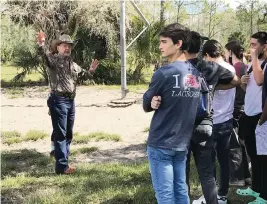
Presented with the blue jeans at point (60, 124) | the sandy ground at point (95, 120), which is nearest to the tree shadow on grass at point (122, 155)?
the sandy ground at point (95, 120)

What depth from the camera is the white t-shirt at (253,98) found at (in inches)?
150

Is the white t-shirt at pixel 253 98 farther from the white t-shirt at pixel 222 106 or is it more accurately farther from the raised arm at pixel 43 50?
the raised arm at pixel 43 50

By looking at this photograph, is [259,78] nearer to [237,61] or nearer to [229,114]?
[229,114]

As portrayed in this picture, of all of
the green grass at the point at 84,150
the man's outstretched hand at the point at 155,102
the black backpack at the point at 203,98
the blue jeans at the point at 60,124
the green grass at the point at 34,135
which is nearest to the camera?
the man's outstretched hand at the point at 155,102

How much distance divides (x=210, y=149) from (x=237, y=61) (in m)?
1.46

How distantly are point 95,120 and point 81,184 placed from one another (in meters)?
4.41

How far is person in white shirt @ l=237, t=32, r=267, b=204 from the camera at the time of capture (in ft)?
12.3

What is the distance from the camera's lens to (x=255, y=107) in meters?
3.85

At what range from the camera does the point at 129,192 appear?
13.9 feet

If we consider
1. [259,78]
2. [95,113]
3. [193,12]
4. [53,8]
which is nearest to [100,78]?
[53,8]

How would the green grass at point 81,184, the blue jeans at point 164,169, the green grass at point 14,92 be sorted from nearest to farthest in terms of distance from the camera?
the blue jeans at point 164,169, the green grass at point 81,184, the green grass at point 14,92

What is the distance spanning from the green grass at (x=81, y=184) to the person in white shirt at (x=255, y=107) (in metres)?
0.26

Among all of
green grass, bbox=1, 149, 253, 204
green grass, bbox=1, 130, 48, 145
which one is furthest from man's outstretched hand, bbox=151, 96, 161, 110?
green grass, bbox=1, 130, 48, 145

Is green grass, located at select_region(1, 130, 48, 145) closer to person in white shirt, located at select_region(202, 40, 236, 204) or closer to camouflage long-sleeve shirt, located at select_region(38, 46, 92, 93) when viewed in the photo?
camouflage long-sleeve shirt, located at select_region(38, 46, 92, 93)
